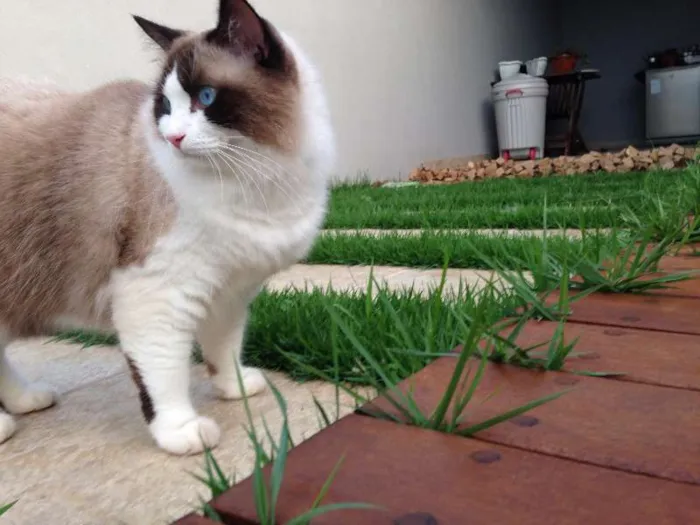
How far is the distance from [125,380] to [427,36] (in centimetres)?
581

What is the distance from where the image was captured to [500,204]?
3146 mm

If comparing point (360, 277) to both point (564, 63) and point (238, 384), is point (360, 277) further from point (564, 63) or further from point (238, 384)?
point (564, 63)

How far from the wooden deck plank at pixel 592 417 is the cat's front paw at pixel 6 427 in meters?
0.65

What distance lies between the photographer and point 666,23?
9.16 metres

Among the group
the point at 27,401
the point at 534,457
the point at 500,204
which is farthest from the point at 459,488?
the point at 500,204

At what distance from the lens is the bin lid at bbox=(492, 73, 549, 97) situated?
7199 mm

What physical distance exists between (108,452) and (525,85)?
6.90 meters

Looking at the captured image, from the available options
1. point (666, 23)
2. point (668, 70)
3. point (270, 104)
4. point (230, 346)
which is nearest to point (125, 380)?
point (230, 346)

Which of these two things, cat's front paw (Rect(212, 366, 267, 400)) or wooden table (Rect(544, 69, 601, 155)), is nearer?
cat's front paw (Rect(212, 366, 267, 400))

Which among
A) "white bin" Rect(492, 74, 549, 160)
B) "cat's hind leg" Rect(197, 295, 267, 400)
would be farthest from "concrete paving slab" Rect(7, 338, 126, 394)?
"white bin" Rect(492, 74, 549, 160)

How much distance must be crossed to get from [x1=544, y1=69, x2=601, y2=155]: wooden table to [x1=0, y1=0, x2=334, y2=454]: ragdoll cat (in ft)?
23.4

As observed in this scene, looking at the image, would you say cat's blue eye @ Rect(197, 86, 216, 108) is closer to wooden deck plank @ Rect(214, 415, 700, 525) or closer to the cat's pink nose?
the cat's pink nose

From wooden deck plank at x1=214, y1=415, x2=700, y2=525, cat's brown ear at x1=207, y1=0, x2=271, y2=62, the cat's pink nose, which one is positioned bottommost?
wooden deck plank at x1=214, y1=415, x2=700, y2=525

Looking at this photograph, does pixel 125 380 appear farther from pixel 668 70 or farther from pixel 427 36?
pixel 668 70
